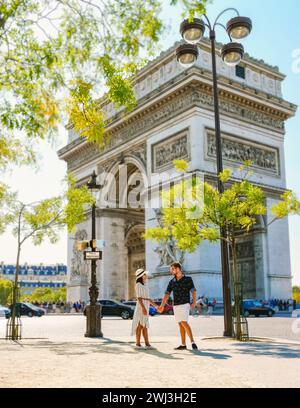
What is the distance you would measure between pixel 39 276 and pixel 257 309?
15367 cm

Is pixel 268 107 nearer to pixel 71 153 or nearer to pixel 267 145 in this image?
pixel 267 145

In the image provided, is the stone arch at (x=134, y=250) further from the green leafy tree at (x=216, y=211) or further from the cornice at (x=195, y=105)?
the green leafy tree at (x=216, y=211)

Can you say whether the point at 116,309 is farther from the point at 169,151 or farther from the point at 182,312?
the point at 182,312

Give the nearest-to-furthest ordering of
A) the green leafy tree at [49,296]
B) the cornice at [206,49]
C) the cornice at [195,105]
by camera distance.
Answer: the cornice at [195,105] < the cornice at [206,49] < the green leafy tree at [49,296]

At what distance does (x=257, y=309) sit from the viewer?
94.6ft

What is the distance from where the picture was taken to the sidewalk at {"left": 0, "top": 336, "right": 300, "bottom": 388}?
5.24 meters

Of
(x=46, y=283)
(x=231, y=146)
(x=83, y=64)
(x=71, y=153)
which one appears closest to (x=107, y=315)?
(x=231, y=146)

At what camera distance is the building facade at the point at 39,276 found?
554ft

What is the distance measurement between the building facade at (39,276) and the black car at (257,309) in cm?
14543

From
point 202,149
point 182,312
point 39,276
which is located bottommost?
point 182,312

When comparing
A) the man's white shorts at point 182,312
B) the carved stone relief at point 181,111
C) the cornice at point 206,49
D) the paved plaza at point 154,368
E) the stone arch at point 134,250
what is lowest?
the paved plaza at point 154,368

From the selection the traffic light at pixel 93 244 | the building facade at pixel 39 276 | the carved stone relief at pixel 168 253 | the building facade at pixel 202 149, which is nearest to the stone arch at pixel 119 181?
the building facade at pixel 202 149

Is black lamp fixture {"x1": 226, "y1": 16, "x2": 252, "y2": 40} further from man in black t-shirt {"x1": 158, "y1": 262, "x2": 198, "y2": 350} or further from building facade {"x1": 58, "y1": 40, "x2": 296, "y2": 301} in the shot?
building facade {"x1": 58, "y1": 40, "x2": 296, "y2": 301}

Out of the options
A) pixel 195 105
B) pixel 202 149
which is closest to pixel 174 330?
pixel 202 149
